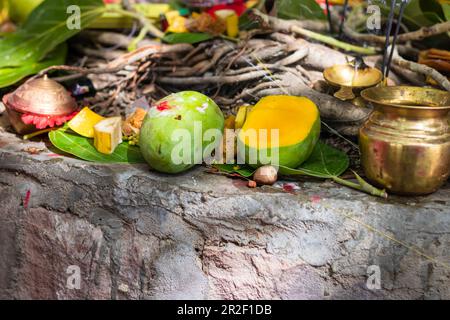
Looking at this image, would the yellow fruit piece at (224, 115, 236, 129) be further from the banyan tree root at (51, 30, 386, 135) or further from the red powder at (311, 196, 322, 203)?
the red powder at (311, 196, 322, 203)

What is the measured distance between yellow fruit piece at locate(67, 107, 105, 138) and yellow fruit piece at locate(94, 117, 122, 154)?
0.06m

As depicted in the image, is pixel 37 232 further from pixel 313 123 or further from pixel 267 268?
pixel 313 123

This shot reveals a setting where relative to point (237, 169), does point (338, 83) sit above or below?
above

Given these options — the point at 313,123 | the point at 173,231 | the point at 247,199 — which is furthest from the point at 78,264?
the point at 313,123

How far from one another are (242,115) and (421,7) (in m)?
0.96

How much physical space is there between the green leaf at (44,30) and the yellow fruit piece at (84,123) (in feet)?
1.88

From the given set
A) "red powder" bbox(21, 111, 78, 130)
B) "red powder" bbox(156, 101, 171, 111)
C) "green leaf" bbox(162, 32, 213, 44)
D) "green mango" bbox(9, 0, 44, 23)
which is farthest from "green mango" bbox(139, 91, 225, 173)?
"green mango" bbox(9, 0, 44, 23)

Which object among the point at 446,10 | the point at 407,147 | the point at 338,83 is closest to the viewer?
the point at 407,147

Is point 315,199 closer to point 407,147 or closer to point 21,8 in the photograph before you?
point 407,147

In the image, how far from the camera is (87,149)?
5.88 ft

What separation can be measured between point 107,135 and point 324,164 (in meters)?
0.68

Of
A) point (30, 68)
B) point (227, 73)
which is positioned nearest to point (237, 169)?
point (227, 73)

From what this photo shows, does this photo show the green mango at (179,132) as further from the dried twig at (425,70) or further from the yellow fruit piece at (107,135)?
the dried twig at (425,70)

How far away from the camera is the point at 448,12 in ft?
6.69
